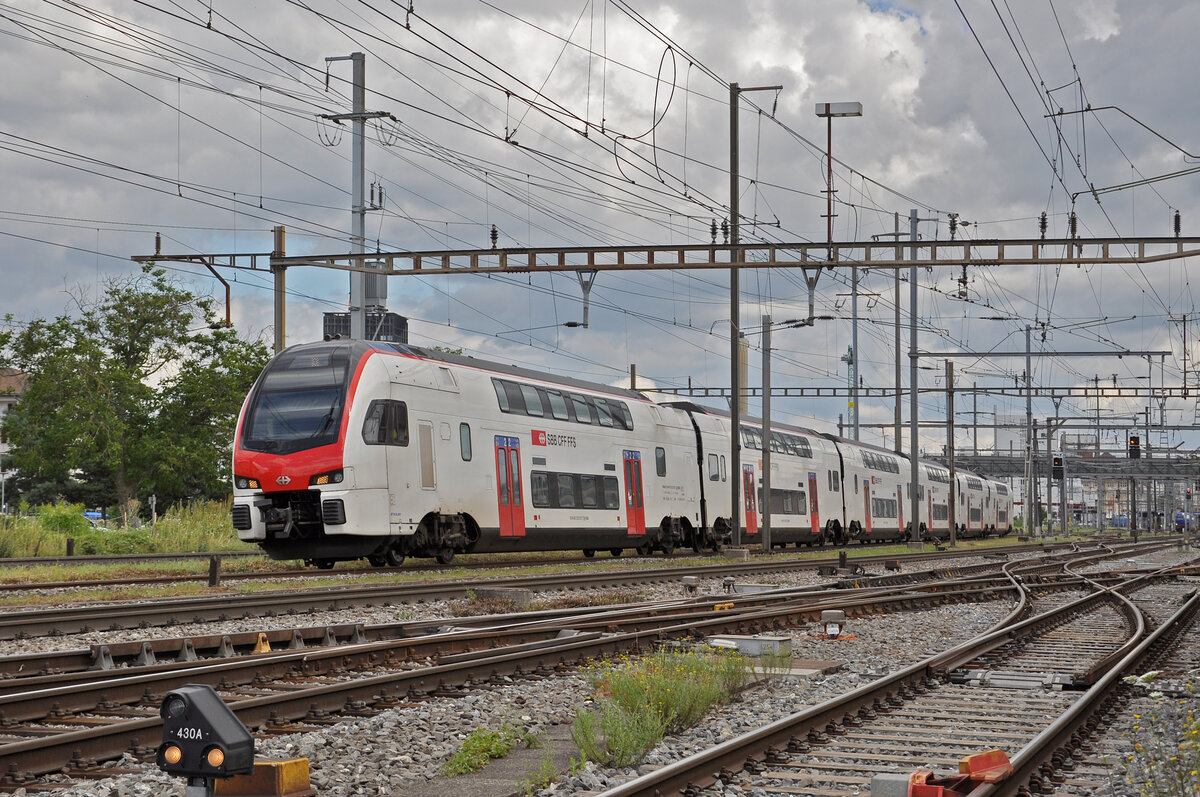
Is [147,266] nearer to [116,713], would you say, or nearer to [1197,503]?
[116,713]

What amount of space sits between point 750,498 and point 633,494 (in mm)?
8270

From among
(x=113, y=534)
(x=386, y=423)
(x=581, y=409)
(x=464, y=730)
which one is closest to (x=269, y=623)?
(x=464, y=730)

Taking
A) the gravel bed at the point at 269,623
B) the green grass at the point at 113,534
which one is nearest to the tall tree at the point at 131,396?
the green grass at the point at 113,534

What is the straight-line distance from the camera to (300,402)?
2200 centimetres

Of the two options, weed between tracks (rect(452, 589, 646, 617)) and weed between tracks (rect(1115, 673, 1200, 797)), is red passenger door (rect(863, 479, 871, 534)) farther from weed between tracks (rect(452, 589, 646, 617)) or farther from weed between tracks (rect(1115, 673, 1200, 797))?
weed between tracks (rect(1115, 673, 1200, 797))

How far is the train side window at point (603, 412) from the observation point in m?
30.2

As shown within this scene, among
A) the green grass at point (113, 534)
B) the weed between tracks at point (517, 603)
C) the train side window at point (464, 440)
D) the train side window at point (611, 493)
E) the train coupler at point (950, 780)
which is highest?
the train side window at point (464, 440)

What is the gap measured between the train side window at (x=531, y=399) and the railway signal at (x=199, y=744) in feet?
75.3

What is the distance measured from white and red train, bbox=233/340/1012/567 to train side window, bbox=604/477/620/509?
5 cm

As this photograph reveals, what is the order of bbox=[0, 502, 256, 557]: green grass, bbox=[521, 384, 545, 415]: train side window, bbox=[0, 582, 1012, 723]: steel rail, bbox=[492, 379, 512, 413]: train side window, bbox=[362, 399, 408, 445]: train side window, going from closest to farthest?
bbox=[0, 582, 1012, 723]: steel rail → bbox=[362, 399, 408, 445]: train side window → bbox=[492, 379, 512, 413]: train side window → bbox=[521, 384, 545, 415]: train side window → bbox=[0, 502, 256, 557]: green grass

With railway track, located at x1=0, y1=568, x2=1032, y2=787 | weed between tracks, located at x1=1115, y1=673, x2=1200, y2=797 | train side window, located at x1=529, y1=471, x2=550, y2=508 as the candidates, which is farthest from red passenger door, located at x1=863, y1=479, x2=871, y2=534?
weed between tracks, located at x1=1115, y1=673, x2=1200, y2=797

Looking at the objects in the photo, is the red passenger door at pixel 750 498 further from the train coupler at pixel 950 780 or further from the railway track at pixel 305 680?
the train coupler at pixel 950 780

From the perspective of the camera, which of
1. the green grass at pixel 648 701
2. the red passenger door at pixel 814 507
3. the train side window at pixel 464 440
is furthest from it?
the red passenger door at pixel 814 507

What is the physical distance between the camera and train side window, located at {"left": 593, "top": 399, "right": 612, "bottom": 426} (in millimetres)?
30188
